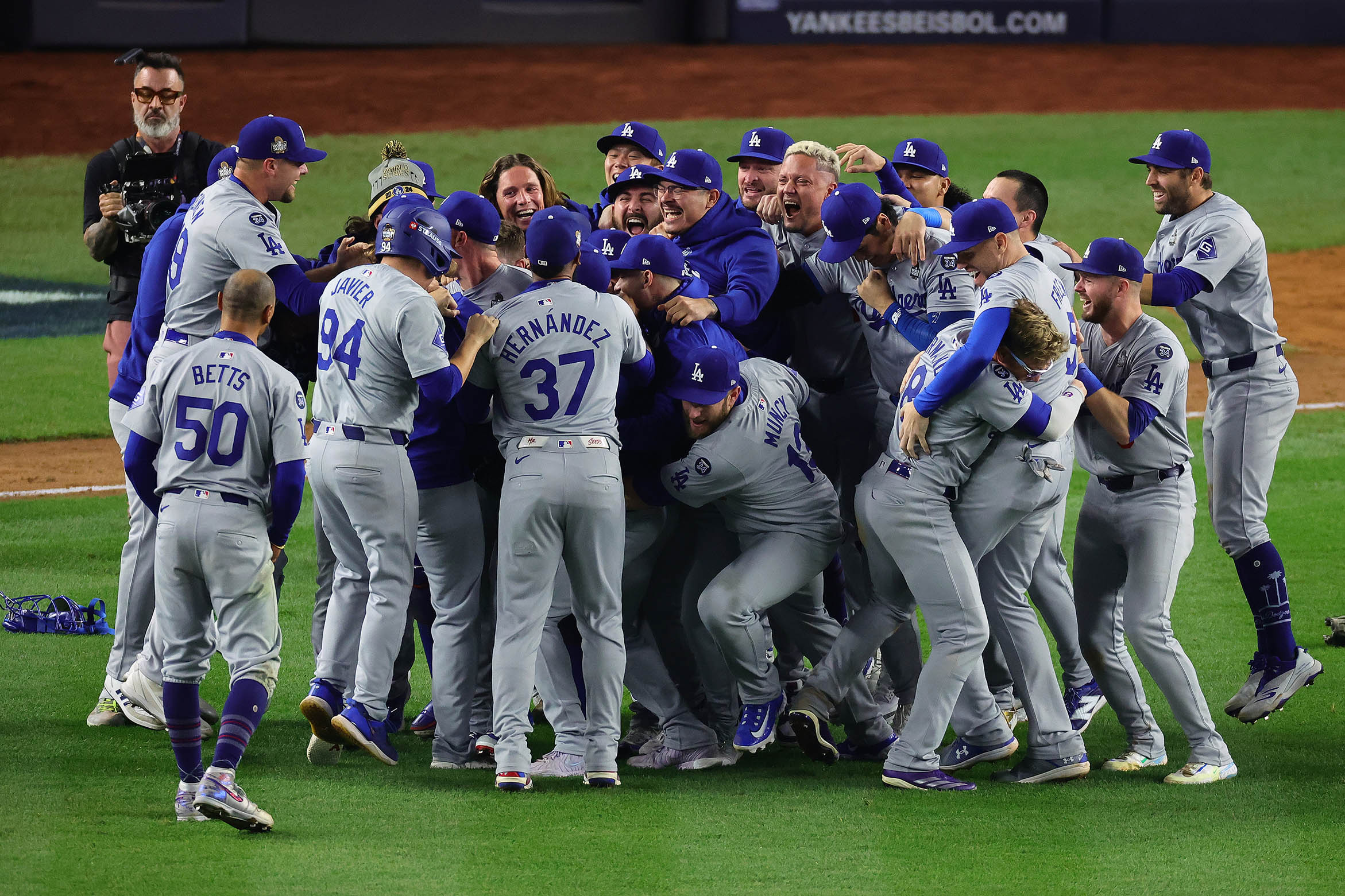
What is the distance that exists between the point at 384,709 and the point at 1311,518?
620cm

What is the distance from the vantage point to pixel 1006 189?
18.5ft

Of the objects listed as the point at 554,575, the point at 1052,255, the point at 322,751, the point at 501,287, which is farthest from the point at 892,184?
the point at 322,751

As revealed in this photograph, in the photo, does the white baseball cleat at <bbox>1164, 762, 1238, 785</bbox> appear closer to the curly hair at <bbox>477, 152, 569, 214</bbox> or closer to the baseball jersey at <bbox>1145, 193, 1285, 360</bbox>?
the baseball jersey at <bbox>1145, 193, 1285, 360</bbox>

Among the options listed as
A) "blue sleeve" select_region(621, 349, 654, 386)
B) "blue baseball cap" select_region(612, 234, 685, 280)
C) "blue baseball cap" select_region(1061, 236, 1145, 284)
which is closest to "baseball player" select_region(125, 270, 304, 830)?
"blue sleeve" select_region(621, 349, 654, 386)

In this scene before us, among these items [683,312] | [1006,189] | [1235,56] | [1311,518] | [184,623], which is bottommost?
[1311,518]

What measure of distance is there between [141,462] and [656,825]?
178 centimetres

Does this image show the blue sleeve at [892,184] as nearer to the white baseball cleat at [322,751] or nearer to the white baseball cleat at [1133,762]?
the white baseball cleat at [1133,762]

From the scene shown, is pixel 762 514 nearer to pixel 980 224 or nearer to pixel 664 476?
pixel 664 476

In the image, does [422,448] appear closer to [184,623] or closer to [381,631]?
[381,631]

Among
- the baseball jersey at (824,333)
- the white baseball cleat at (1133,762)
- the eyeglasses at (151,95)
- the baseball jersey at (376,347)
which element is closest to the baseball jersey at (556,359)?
the baseball jersey at (376,347)

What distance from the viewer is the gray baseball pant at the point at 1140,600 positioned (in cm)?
496

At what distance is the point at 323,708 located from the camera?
15.4 feet

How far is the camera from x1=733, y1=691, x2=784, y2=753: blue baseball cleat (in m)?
5.21

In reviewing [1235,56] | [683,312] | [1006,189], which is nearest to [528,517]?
[683,312]
